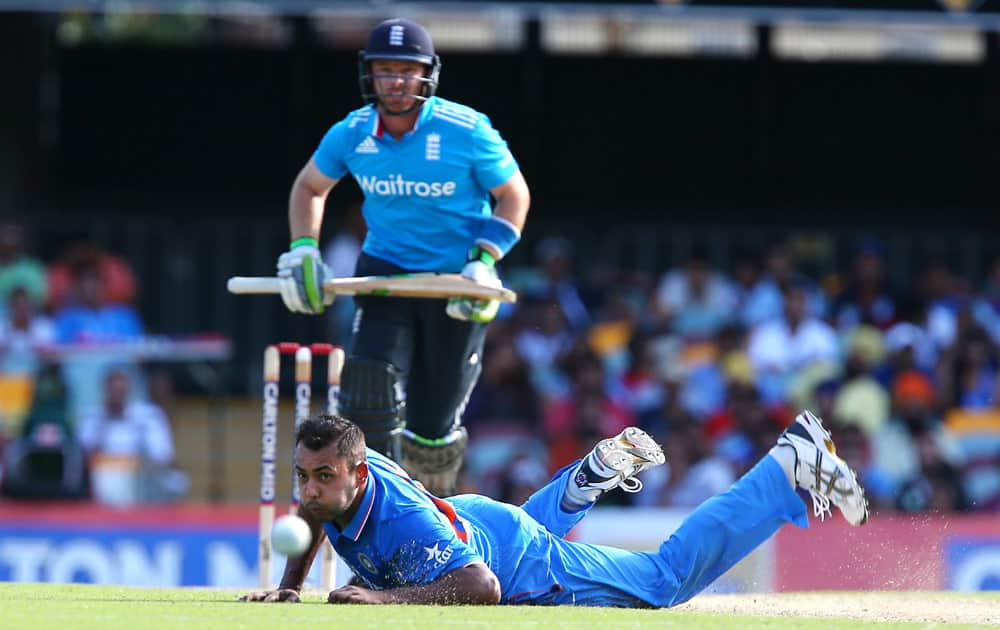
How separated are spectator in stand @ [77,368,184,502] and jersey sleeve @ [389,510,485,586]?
702 centimetres

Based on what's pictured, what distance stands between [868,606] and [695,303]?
21.7ft

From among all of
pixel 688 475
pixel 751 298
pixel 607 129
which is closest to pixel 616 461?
pixel 688 475

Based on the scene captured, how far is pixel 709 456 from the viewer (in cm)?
1214

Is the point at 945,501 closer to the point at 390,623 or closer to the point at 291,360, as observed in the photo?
the point at 291,360

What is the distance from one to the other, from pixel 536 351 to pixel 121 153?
5.04 meters

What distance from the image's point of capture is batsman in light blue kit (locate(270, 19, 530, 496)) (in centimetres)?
749

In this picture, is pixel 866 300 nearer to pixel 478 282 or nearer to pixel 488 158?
pixel 488 158

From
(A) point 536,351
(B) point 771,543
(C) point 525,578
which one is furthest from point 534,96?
(C) point 525,578

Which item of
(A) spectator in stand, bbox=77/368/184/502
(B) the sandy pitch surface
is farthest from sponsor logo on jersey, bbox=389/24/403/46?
(A) spectator in stand, bbox=77/368/184/502

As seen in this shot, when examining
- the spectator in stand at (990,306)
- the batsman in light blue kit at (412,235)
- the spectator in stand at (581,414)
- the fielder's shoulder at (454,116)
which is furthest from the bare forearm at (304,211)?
the spectator in stand at (990,306)

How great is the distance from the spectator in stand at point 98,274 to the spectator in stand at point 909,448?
6106mm

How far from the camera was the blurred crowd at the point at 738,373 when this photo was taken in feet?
40.2

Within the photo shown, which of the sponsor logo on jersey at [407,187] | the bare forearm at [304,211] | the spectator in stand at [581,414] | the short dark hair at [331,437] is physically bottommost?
the spectator in stand at [581,414]

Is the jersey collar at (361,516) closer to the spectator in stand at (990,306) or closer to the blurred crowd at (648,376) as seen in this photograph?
the blurred crowd at (648,376)
